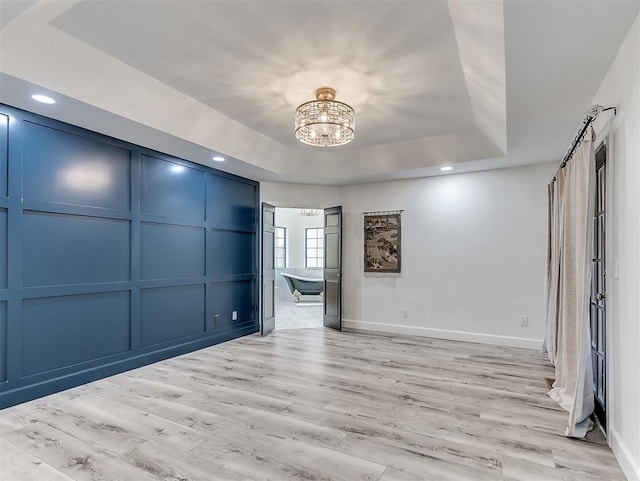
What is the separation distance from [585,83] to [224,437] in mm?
3604

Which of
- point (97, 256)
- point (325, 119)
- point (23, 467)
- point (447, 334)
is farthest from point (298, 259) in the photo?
point (23, 467)

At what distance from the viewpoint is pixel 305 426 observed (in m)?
2.70

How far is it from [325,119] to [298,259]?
7.98 meters

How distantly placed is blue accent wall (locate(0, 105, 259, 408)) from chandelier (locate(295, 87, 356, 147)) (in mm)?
2051

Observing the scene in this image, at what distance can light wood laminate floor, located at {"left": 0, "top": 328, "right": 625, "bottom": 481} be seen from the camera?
2.16 m

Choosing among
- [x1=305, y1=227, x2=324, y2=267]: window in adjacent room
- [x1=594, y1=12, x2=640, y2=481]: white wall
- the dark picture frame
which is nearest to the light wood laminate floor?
[x1=594, y1=12, x2=640, y2=481]: white wall

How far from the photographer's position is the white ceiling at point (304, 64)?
2.18m

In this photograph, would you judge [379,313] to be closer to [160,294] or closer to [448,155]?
[448,155]

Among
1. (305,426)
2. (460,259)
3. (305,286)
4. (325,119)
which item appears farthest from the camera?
(305,286)

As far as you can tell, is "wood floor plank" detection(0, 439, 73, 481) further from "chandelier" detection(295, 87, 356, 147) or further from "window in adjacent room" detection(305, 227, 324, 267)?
"window in adjacent room" detection(305, 227, 324, 267)

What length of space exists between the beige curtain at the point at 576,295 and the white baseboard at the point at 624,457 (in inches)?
8.5

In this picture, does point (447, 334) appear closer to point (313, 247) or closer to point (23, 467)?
point (23, 467)

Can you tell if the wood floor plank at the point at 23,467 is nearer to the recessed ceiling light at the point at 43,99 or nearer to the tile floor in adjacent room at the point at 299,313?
the recessed ceiling light at the point at 43,99

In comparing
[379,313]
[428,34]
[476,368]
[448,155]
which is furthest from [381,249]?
[428,34]
